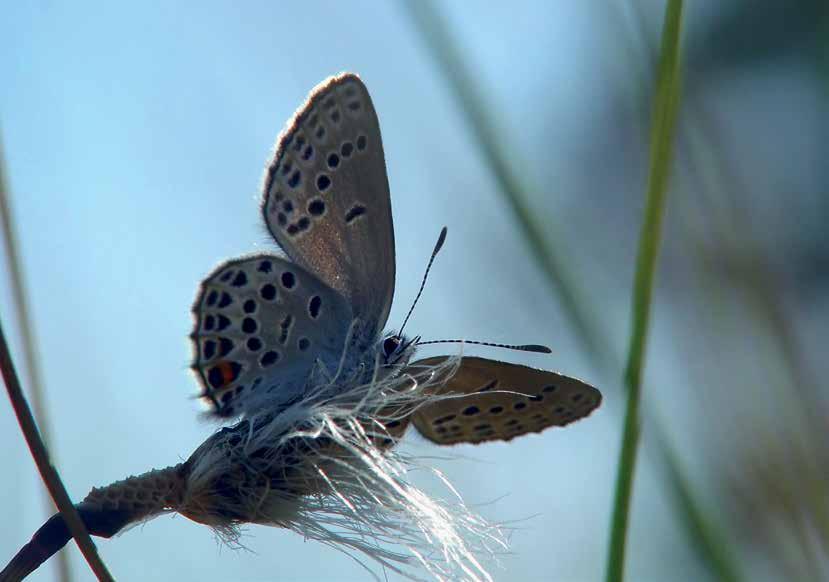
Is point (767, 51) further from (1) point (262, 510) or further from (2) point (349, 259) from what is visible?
(1) point (262, 510)

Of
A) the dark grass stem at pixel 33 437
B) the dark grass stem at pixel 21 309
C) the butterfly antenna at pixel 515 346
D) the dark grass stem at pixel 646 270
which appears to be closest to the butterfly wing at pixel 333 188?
the butterfly antenna at pixel 515 346

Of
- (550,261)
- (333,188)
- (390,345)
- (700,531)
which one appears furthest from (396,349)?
(700,531)

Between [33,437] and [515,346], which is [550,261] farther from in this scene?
[33,437]

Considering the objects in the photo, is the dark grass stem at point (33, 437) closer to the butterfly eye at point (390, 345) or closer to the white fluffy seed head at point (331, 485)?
the white fluffy seed head at point (331, 485)

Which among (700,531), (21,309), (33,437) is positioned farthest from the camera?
(21,309)

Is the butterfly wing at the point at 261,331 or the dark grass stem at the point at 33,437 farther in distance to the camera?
the butterfly wing at the point at 261,331

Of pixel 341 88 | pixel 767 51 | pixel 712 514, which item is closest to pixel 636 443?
pixel 712 514

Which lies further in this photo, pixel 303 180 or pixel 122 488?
pixel 303 180
